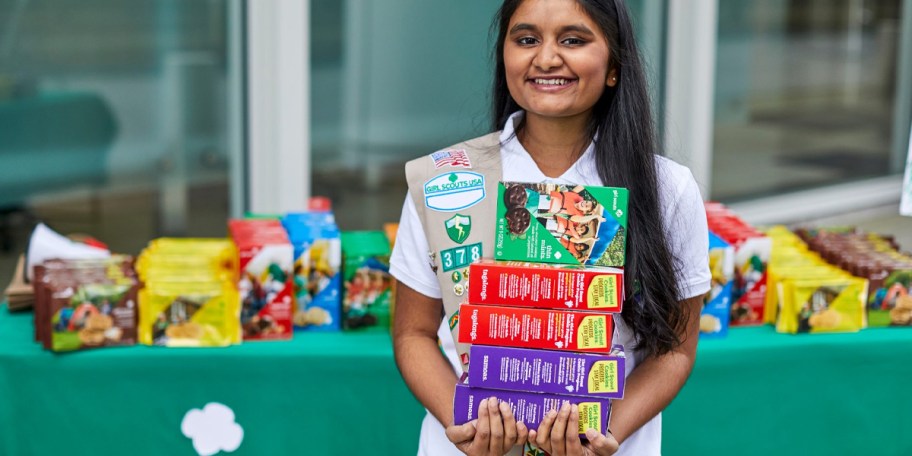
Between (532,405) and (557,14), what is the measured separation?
597 millimetres

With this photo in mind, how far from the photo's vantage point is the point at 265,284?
2.88 m

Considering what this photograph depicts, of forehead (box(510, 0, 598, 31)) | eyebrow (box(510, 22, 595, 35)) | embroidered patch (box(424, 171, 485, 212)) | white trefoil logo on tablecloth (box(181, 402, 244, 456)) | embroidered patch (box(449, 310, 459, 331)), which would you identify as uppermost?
forehead (box(510, 0, 598, 31))

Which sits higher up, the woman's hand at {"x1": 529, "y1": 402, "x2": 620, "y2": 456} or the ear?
the ear

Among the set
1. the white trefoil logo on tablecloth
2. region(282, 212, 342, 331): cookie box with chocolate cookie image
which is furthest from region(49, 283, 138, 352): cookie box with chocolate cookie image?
region(282, 212, 342, 331): cookie box with chocolate cookie image

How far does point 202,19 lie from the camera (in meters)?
4.50

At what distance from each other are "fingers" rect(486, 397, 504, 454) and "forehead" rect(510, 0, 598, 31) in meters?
0.58

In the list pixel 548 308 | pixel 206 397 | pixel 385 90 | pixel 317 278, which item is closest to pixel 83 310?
pixel 206 397

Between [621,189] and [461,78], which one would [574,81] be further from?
[461,78]

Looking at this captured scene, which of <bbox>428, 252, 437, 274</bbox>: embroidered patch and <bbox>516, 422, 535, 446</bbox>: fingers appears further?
<bbox>428, 252, 437, 274</bbox>: embroidered patch

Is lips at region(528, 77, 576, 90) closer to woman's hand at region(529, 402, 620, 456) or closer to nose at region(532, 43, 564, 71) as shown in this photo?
→ nose at region(532, 43, 564, 71)

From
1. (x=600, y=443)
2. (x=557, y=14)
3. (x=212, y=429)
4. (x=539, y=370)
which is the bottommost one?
(x=212, y=429)

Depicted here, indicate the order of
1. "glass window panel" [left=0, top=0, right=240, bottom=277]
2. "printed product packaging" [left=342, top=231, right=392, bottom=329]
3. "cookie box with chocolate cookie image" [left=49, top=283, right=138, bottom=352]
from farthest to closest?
"glass window panel" [left=0, top=0, right=240, bottom=277], "printed product packaging" [left=342, top=231, right=392, bottom=329], "cookie box with chocolate cookie image" [left=49, top=283, right=138, bottom=352]

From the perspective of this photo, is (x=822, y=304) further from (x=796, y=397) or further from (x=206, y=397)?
(x=206, y=397)

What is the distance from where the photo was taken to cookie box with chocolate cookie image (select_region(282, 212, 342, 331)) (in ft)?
9.66
